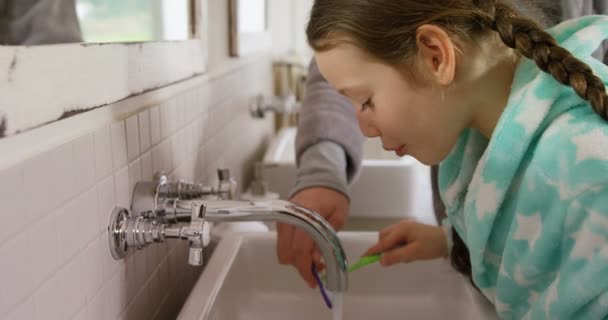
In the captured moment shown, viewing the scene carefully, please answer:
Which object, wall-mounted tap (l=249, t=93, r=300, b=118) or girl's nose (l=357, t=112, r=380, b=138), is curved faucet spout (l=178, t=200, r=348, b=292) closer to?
girl's nose (l=357, t=112, r=380, b=138)

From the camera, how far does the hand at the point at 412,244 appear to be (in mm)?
800

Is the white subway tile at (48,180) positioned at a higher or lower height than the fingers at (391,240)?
higher

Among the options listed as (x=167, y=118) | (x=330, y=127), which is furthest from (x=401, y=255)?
(x=167, y=118)

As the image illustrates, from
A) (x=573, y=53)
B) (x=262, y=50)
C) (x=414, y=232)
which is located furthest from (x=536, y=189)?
(x=262, y=50)

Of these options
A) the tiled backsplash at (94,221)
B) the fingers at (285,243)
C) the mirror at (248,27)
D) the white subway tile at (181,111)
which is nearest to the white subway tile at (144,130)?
the tiled backsplash at (94,221)

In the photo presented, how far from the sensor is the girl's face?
0.60 meters

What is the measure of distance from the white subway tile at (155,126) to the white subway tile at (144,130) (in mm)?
10

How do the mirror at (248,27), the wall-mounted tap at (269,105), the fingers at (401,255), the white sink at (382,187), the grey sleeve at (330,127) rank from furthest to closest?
the wall-mounted tap at (269,105) < the white sink at (382,187) < the mirror at (248,27) < the grey sleeve at (330,127) < the fingers at (401,255)

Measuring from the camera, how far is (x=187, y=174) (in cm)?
80

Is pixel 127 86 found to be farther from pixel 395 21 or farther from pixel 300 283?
pixel 300 283

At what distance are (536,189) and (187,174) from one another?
1.49 ft

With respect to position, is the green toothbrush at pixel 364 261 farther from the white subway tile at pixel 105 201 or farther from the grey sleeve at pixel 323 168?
the white subway tile at pixel 105 201

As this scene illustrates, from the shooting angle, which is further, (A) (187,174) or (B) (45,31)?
(A) (187,174)

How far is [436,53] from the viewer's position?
1.89 feet
